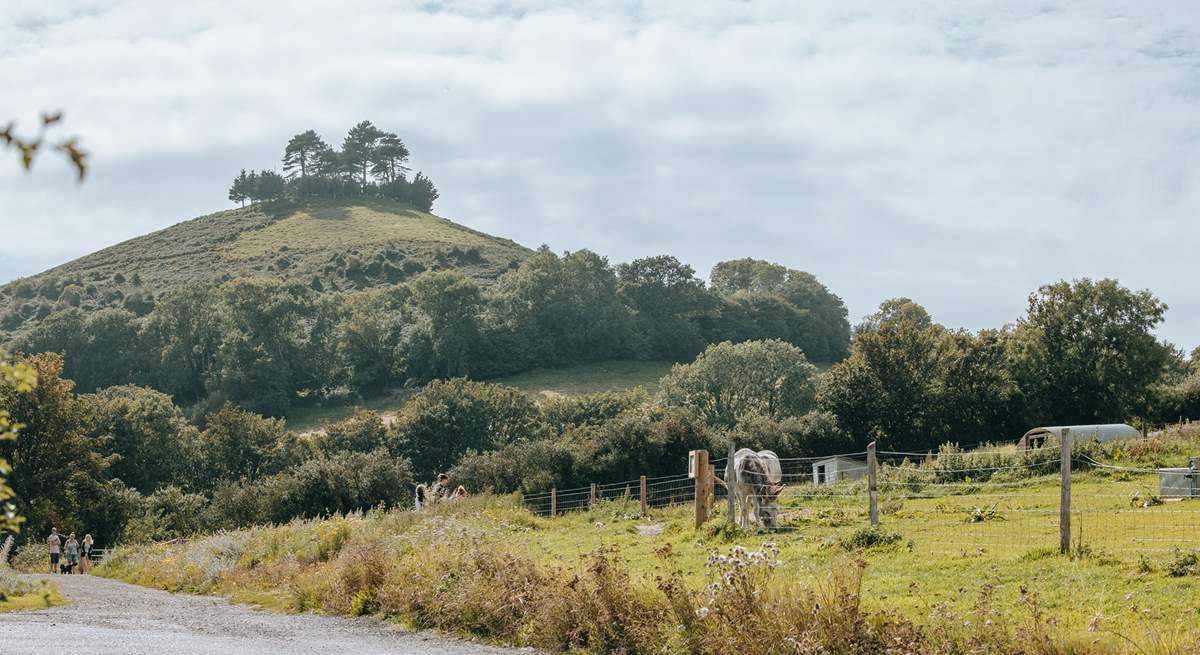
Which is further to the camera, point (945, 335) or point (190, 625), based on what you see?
point (945, 335)

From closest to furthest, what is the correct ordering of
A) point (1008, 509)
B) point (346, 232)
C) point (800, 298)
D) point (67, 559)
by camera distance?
1. point (1008, 509)
2. point (67, 559)
3. point (800, 298)
4. point (346, 232)

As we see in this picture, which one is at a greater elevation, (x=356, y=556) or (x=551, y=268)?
(x=551, y=268)

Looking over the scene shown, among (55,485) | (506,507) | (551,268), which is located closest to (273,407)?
(551,268)

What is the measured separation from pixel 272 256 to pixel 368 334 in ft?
149

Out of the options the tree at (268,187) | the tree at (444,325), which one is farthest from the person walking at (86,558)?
the tree at (268,187)

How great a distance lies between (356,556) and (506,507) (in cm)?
1380

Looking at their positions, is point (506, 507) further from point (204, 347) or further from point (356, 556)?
point (204, 347)

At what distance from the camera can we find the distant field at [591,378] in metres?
100

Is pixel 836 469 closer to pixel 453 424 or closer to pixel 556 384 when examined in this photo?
pixel 453 424

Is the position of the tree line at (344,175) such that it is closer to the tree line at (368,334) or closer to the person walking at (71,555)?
the tree line at (368,334)

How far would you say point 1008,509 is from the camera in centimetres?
2175

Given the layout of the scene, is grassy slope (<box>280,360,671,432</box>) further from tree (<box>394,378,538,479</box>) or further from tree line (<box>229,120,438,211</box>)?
tree line (<box>229,120,438,211</box>)

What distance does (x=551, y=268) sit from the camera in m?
118

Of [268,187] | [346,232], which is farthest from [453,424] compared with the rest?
[268,187]
